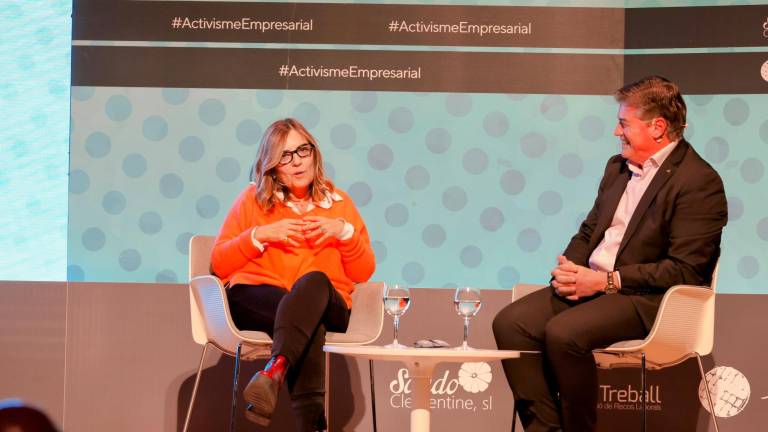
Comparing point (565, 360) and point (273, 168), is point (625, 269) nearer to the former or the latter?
point (565, 360)

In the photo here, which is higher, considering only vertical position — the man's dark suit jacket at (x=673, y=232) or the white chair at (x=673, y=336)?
the man's dark suit jacket at (x=673, y=232)

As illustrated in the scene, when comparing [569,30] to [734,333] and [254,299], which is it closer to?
[734,333]

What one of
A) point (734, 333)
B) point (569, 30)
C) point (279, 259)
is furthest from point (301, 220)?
point (734, 333)

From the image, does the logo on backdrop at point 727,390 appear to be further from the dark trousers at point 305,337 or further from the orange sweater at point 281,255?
the dark trousers at point 305,337

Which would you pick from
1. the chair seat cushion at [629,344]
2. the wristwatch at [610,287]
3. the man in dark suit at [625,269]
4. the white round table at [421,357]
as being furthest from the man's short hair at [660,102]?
the white round table at [421,357]

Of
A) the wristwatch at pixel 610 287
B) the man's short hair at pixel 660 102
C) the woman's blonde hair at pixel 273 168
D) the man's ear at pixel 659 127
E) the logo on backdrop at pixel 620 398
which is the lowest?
the logo on backdrop at pixel 620 398

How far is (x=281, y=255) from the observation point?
3.52 m

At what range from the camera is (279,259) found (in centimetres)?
352

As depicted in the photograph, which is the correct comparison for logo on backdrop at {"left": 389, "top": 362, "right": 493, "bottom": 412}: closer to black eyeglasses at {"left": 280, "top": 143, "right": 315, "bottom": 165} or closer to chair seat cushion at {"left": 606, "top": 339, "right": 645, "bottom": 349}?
chair seat cushion at {"left": 606, "top": 339, "right": 645, "bottom": 349}

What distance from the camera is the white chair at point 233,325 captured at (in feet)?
10.7

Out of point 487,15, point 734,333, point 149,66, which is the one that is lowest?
point 734,333

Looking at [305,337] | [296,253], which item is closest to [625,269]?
[305,337]

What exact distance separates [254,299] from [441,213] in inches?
48.5

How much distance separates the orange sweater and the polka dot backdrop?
2.24ft
